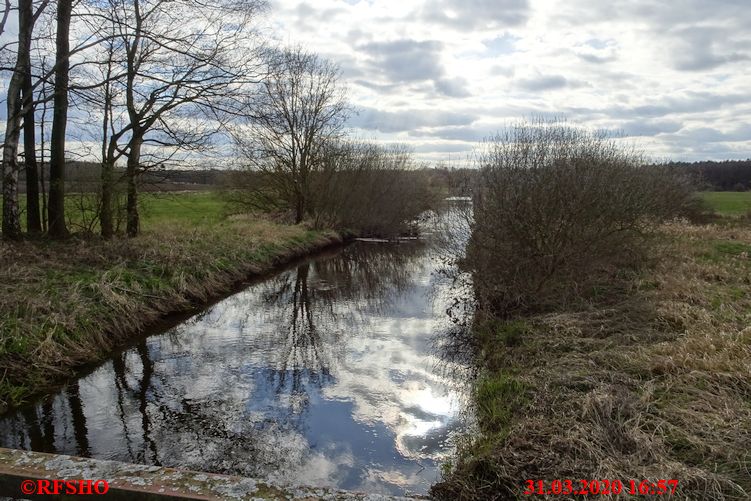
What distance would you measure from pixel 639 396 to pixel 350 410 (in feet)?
11.2

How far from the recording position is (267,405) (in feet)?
21.1

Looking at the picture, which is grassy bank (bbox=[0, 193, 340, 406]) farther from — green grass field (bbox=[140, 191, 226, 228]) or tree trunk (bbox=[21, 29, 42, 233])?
tree trunk (bbox=[21, 29, 42, 233])

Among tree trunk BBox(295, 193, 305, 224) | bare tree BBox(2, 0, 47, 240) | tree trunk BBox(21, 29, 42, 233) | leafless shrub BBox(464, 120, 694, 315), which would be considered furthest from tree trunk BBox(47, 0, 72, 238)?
tree trunk BBox(295, 193, 305, 224)

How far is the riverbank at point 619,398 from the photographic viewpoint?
3.95 metres

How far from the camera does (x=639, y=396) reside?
4988mm

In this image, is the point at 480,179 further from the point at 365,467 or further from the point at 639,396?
the point at 365,467

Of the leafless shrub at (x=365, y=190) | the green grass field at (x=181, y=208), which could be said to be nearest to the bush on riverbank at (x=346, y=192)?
the leafless shrub at (x=365, y=190)

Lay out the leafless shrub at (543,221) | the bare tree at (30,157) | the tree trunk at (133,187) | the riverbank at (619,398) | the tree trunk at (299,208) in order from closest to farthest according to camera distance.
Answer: the riverbank at (619,398), the leafless shrub at (543,221), the bare tree at (30,157), the tree trunk at (133,187), the tree trunk at (299,208)

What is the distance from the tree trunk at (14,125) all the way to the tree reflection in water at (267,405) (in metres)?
4.89

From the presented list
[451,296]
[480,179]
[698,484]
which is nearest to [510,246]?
[480,179]

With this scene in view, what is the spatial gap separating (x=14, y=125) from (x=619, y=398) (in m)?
12.6

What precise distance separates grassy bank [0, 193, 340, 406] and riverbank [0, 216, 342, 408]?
1 centimetres

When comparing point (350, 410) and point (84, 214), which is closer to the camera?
point (350, 410)

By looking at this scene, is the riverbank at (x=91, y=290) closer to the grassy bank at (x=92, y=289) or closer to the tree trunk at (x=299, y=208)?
the grassy bank at (x=92, y=289)
